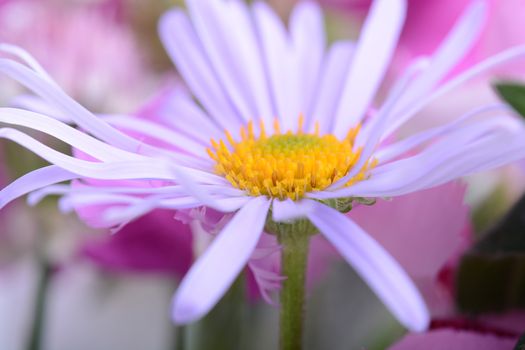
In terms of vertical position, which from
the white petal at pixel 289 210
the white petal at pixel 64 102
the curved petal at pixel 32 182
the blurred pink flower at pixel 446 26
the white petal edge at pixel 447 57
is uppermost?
the blurred pink flower at pixel 446 26

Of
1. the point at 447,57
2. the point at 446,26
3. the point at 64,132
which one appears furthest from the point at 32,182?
the point at 446,26

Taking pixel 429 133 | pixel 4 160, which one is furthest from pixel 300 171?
pixel 4 160

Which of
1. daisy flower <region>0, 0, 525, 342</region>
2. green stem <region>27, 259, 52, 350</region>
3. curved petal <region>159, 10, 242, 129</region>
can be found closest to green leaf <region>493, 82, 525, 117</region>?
daisy flower <region>0, 0, 525, 342</region>

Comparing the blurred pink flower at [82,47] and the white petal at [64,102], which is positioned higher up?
the blurred pink flower at [82,47]

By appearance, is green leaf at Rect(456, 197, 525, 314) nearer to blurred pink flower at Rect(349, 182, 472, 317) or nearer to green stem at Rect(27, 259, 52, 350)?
blurred pink flower at Rect(349, 182, 472, 317)

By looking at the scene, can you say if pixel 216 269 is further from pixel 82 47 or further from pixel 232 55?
pixel 82 47

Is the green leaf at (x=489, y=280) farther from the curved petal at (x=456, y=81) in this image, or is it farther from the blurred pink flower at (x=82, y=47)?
the blurred pink flower at (x=82, y=47)

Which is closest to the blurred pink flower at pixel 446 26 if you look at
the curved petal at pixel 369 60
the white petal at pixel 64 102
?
the curved petal at pixel 369 60
